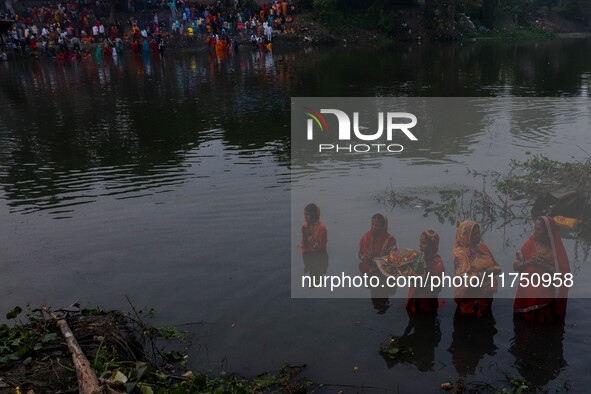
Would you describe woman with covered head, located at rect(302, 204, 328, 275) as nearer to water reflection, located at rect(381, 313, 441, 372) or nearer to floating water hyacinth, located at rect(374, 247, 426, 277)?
floating water hyacinth, located at rect(374, 247, 426, 277)

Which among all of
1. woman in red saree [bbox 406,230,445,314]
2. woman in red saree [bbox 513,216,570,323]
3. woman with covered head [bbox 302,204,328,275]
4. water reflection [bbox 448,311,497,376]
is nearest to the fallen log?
woman with covered head [bbox 302,204,328,275]

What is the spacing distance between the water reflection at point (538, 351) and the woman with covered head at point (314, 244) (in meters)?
3.05

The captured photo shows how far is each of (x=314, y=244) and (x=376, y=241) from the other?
139 cm

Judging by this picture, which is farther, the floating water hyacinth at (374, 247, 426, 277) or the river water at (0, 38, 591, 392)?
the floating water hyacinth at (374, 247, 426, 277)

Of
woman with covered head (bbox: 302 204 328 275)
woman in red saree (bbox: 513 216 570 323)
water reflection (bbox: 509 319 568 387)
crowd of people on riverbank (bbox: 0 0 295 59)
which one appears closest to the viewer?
water reflection (bbox: 509 319 568 387)

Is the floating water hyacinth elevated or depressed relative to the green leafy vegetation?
elevated

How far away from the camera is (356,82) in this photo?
2819cm

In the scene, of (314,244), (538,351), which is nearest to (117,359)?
(314,244)

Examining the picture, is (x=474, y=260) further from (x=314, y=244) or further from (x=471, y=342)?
(x=314, y=244)

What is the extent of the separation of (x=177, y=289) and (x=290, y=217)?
315 centimetres

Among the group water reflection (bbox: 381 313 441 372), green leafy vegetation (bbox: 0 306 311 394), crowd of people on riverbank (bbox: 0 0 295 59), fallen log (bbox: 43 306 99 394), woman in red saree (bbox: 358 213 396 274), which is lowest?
water reflection (bbox: 381 313 441 372)

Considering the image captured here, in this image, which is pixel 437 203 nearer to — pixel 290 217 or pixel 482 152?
pixel 290 217

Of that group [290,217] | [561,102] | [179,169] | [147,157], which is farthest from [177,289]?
[561,102]

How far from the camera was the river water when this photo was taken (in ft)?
22.4
